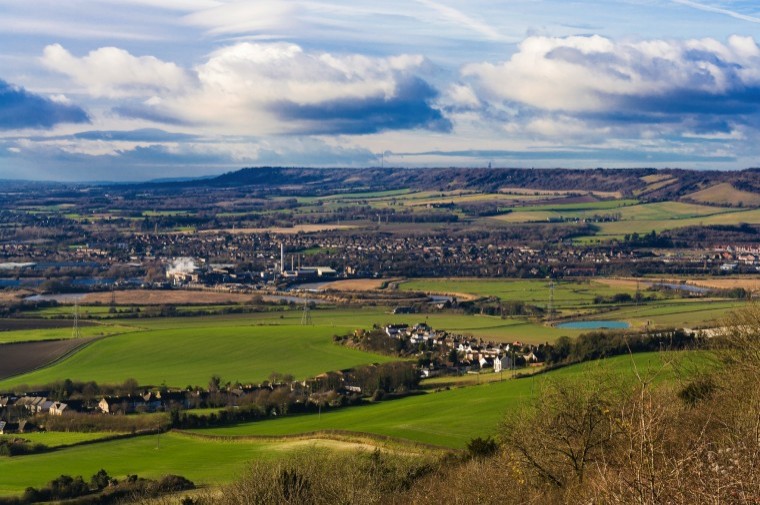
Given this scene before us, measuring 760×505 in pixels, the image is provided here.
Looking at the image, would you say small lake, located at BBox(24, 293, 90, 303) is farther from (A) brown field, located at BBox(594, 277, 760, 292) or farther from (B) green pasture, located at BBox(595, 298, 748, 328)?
(A) brown field, located at BBox(594, 277, 760, 292)

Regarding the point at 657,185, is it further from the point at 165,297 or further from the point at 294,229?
the point at 165,297


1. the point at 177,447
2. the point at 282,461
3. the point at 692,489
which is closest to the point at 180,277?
the point at 177,447

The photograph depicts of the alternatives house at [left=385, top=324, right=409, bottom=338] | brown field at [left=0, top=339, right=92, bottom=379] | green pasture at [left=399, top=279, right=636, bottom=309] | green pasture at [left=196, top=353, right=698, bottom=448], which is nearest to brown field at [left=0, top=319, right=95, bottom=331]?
brown field at [left=0, top=339, right=92, bottom=379]

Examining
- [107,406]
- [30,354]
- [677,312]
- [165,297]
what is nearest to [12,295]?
[165,297]

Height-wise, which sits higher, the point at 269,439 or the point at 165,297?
the point at 269,439

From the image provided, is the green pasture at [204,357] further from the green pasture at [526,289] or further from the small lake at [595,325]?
the green pasture at [526,289]

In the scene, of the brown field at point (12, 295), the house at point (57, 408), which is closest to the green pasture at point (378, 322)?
the brown field at point (12, 295)
